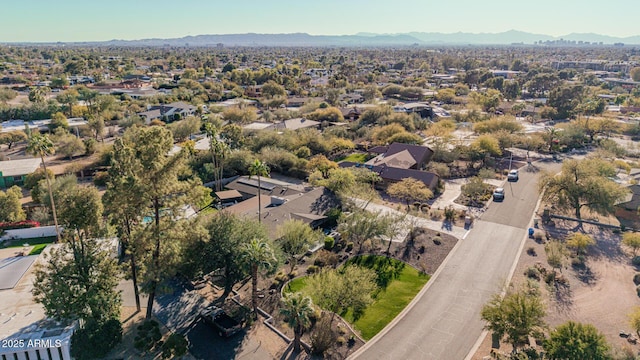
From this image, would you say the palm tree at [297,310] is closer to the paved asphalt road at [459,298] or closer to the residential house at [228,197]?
the paved asphalt road at [459,298]

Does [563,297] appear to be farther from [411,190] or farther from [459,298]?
[411,190]

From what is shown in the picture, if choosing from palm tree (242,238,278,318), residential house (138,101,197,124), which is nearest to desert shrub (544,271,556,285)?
palm tree (242,238,278,318)

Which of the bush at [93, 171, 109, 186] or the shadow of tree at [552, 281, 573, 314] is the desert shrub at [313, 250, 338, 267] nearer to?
the shadow of tree at [552, 281, 573, 314]

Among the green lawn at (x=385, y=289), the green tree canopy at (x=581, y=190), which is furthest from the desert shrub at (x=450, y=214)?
the green lawn at (x=385, y=289)

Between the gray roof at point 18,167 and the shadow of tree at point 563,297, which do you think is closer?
the shadow of tree at point 563,297

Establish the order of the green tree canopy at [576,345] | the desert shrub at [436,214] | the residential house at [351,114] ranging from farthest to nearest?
the residential house at [351,114] < the desert shrub at [436,214] < the green tree canopy at [576,345]

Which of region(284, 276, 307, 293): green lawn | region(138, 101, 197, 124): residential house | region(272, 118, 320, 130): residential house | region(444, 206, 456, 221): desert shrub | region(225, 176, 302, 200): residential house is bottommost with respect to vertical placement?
region(284, 276, 307, 293): green lawn

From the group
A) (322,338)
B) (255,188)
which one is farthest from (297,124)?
(322,338)
